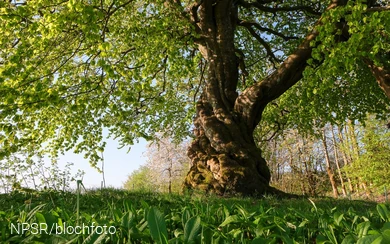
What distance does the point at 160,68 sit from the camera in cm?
1079

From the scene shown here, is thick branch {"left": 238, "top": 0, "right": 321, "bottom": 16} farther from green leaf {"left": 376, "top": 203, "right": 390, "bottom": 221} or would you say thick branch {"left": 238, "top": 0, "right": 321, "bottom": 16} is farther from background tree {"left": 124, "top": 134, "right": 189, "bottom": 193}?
background tree {"left": 124, "top": 134, "right": 189, "bottom": 193}

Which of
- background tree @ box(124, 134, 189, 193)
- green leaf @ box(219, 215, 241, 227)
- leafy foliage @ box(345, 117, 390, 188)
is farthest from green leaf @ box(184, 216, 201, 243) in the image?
background tree @ box(124, 134, 189, 193)

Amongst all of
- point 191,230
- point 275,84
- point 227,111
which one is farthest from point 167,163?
point 191,230

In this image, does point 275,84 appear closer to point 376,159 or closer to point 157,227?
point 157,227

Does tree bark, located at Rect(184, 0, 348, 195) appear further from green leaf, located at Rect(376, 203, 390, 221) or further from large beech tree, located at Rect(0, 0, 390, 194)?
green leaf, located at Rect(376, 203, 390, 221)

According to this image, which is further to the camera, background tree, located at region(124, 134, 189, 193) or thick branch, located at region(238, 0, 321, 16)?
background tree, located at region(124, 134, 189, 193)

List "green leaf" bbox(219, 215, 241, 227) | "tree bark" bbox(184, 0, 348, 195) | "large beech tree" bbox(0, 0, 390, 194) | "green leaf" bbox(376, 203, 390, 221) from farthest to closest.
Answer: "tree bark" bbox(184, 0, 348, 195) → "large beech tree" bbox(0, 0, 390, 194) → "green leaf" bbox(376, 203, 390, 221) → "green leaf" bbox(219, 215, 241, 227)

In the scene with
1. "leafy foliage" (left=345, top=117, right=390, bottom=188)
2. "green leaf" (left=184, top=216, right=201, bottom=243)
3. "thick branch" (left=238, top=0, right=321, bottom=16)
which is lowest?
"green leaf" (left=184, top=216, right=201, bottom=243)

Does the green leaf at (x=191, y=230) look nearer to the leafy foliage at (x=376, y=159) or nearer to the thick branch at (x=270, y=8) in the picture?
the thick branch at (x=270, y=8)

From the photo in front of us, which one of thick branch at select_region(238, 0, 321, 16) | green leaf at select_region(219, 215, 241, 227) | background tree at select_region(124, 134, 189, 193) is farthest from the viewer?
background tree at select_region(124, 134, 189, 193)

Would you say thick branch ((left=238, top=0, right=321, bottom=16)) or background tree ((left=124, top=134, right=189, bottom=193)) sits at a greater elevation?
thick branch ((left=238, top=0, right=321, bottom=16))

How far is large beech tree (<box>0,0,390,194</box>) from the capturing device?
706cm

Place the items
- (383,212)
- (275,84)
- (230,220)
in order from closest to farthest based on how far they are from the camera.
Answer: (230,220), (383,212), (275,84)

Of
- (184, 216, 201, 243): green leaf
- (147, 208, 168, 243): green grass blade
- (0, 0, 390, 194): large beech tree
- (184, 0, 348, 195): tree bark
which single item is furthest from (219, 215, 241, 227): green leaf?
(184, 0, 348, 195): tree bark
